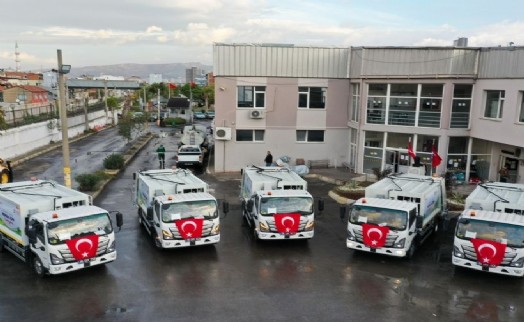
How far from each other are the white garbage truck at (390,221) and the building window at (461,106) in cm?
1186

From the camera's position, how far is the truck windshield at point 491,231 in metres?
13.5

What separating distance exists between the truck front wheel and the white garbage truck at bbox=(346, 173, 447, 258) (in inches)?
379

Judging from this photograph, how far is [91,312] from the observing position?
11.5 meters

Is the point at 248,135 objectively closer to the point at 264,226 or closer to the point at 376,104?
the point at 376,104

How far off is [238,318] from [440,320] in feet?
16.7

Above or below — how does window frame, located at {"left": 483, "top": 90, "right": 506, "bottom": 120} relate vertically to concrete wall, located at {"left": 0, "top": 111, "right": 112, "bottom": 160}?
above

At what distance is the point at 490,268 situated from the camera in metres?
13.6

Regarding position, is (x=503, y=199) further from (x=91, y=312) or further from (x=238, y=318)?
(x=91, y=312)

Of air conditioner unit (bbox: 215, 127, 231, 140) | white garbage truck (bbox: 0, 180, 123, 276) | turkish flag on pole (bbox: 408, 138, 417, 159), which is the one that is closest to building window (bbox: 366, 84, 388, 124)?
turkish flag on pole (bbox: 408, 138, 417, 159)

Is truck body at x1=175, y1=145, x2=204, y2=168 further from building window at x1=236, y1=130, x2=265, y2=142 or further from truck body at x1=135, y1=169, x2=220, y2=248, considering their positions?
truck body at x1=135, y1=169, x2=220, y2=248

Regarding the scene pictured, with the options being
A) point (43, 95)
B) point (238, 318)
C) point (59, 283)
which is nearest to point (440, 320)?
point (238, 318)

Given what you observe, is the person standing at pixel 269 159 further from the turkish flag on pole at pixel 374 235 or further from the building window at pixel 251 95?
the turkish flag on pole at pixel 374 235

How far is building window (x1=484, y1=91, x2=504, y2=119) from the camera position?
25.3m

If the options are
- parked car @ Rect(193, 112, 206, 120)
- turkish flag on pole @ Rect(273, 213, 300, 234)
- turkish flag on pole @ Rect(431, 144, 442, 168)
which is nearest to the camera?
turkish flag on pole @ Rect(273, 213, 300, 234)
